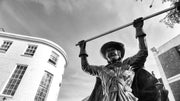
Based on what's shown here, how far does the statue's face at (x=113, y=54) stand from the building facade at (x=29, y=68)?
978cm

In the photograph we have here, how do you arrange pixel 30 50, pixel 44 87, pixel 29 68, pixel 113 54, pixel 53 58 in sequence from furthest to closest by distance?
pixel 53 58
pixel 30 50
pixel 44 87
pixel 29 68
pixel 113 54

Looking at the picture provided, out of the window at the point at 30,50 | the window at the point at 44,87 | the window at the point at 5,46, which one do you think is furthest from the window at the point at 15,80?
the window at the point at 5,46

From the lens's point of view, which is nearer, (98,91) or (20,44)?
(98,91)

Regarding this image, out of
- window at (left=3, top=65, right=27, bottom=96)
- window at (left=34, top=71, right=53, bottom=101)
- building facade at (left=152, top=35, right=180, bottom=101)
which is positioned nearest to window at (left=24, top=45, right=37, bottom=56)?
window at (left=3, top=65, right=27, bottom=96)

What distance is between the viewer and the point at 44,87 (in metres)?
10.5

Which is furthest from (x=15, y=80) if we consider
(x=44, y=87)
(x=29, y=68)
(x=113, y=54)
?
(x=113, y=54)

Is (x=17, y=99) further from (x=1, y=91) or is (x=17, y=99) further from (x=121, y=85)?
(x=121, y=85)

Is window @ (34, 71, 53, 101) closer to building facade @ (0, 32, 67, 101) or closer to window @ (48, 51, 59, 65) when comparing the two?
building facade @ (0, 32, 67, 101)

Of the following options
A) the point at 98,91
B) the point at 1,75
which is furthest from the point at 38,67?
the point at 98,91

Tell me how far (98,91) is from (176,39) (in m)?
11.6

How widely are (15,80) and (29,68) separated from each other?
1.47 metres

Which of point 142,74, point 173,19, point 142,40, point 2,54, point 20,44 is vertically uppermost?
point 20,44

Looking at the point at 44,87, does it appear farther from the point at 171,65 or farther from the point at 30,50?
the point at 171,65

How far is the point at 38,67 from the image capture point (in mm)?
10672
